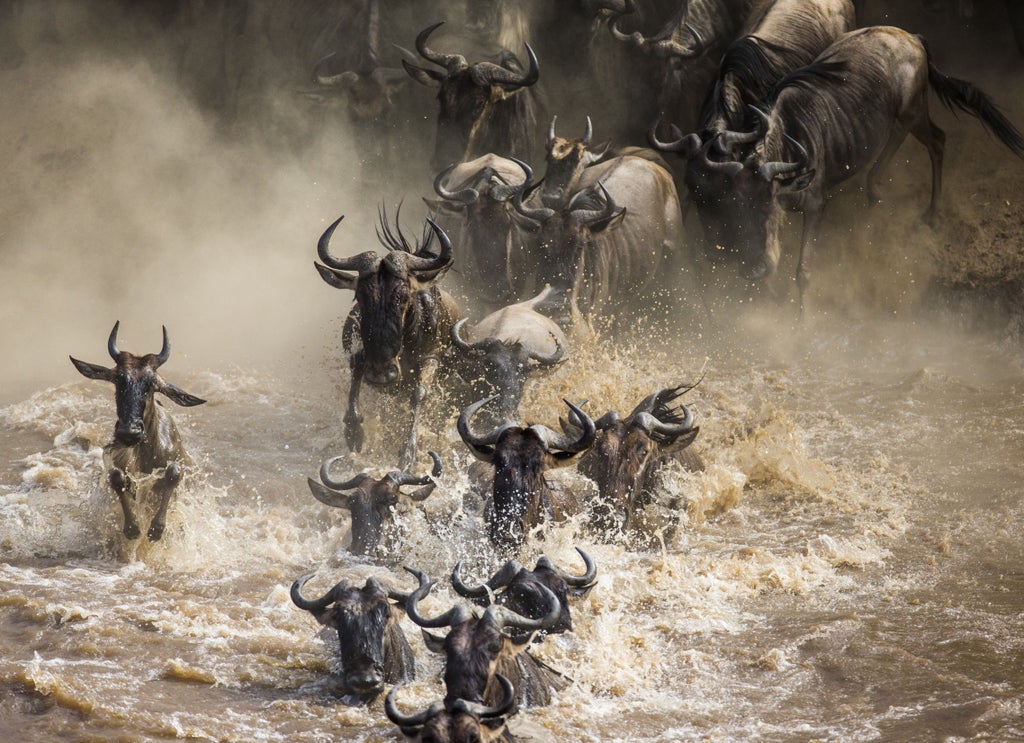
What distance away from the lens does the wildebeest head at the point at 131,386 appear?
7.85 m

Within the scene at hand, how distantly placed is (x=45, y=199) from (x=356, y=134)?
3586 millimetres

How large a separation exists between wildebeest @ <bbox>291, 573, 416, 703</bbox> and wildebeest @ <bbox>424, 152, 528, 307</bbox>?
18.8 ft

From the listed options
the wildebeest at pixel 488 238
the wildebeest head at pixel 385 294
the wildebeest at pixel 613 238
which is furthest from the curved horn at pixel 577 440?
the wildebeest at pixel 488 238

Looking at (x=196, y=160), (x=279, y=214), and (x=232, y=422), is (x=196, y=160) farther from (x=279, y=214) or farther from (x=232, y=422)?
(x=232, y=422)

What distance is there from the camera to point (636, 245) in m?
12.2

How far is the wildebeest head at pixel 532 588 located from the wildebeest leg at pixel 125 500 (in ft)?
8.73

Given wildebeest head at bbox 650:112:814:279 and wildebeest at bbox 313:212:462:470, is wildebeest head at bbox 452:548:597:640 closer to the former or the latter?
wildebeest at bbox 313:212:462:470

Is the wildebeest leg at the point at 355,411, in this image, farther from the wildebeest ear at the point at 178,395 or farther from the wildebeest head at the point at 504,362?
the wildebeest ear at the point at 178,395

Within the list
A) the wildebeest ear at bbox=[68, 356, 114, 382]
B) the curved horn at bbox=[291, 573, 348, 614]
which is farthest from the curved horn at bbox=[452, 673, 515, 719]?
the wildebeest ear at bbox=[68, 356, 114, 382]

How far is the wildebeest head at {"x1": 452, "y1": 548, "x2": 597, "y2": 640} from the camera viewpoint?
6.03 meters

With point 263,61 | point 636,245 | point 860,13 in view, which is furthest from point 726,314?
point 263,61

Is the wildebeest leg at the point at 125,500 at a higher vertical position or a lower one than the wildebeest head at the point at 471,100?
lower

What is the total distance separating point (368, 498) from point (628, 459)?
1.62 metres

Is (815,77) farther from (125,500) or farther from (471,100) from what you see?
(125,500)
